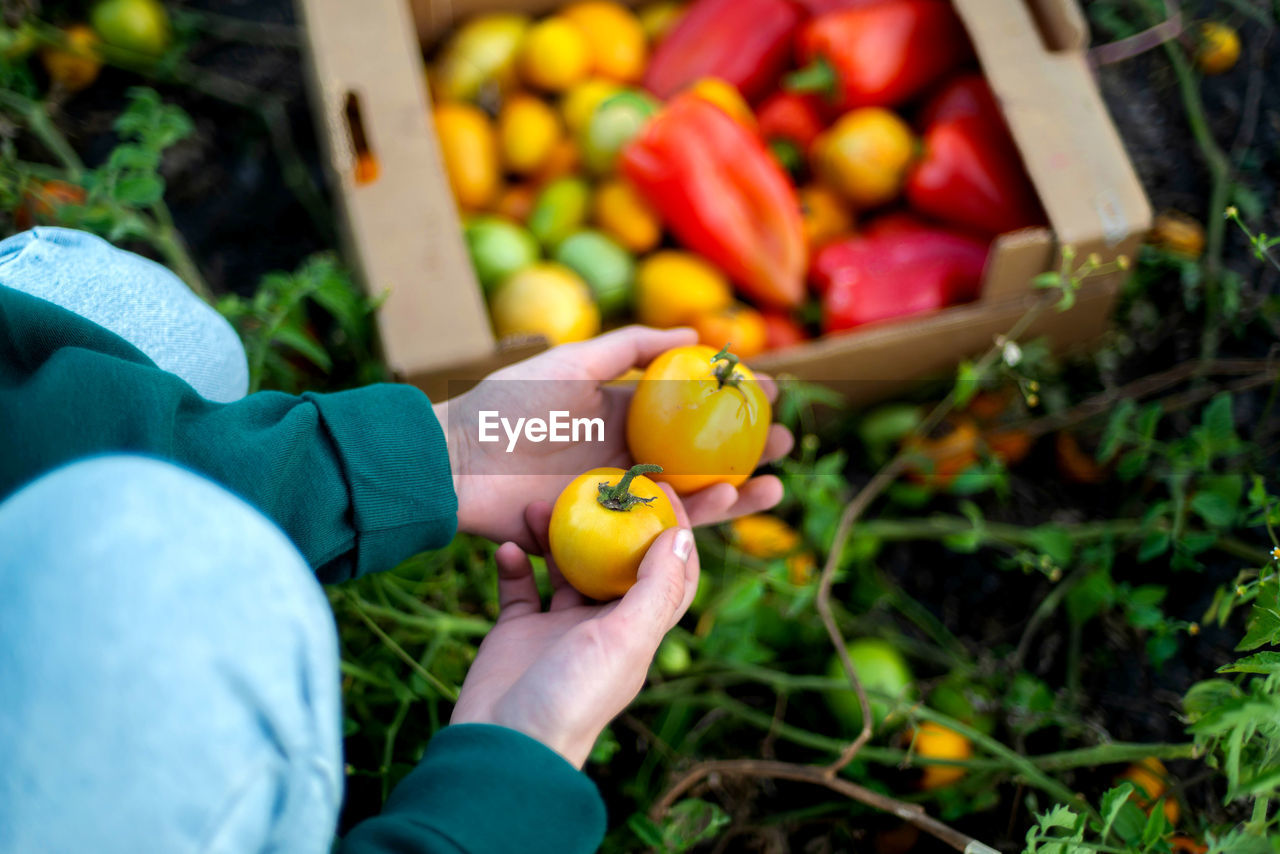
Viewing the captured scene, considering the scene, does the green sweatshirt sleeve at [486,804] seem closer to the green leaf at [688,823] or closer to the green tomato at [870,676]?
the green leaf at [688,823]

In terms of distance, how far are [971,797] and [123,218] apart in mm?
1529

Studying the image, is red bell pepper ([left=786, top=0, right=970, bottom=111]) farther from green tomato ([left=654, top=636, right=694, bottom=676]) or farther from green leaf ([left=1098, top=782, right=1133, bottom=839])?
green leaf ([left=1098, top=782, right=1133, bottom=839])

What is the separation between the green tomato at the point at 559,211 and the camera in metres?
1.79

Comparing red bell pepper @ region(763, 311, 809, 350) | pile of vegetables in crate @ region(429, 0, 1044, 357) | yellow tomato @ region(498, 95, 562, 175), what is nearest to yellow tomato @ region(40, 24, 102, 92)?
pile of vegetables in crate @ region(429, 0, 1044, 357)

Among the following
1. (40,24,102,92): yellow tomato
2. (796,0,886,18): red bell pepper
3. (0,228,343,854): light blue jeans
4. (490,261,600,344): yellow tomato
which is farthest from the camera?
(40,24,102,92): yellow tomato

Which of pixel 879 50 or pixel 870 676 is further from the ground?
pixel 879 50

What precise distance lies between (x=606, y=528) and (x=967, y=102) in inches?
52.9

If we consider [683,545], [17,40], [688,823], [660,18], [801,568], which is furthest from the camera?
[660,18]

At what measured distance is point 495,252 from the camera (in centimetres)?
168

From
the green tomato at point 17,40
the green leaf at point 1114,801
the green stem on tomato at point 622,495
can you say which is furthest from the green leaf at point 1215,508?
the green tomato at point 17,40

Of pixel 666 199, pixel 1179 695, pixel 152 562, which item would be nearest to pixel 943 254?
pixel 666 199

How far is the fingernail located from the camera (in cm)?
92

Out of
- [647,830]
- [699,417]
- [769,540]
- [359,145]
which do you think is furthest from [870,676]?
[359,145]

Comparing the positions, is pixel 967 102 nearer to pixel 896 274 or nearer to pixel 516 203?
pixel 896 274
